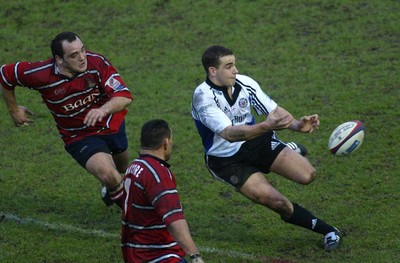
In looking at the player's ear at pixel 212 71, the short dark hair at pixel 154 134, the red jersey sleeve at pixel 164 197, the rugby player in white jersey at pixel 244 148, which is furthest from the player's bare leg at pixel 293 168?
the red jersey sleeve at pixel 164 197

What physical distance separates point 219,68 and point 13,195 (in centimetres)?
397

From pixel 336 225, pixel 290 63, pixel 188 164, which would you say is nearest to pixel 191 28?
pixel 290 63

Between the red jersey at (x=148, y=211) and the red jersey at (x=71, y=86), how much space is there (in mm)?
3100

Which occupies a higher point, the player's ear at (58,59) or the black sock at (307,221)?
the player's ear at (58,59)

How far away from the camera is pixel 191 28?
59.6 feet

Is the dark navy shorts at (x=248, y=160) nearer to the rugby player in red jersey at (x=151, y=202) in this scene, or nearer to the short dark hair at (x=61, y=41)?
the short dark hair at (x=61, y=41)

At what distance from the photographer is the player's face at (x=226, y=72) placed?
1017cm

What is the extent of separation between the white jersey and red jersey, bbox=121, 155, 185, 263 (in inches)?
90.8

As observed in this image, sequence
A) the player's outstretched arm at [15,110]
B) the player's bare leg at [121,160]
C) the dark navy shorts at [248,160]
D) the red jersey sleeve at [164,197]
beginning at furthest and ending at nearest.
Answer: the player's bare leg at [121,160], the player's outstretched arm at [15,110], the dark navy shorts at [248,160], the red jersey sleeve at [164,197]

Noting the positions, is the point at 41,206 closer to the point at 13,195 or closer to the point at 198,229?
the point at 13,195

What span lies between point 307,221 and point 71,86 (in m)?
3.39

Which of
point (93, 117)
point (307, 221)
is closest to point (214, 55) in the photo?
point (93, 117)

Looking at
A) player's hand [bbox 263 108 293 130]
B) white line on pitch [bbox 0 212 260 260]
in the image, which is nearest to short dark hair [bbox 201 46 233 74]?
player's hand [bbox 263 108 293 130]

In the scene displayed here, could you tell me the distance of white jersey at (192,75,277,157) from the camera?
10.1 metres
